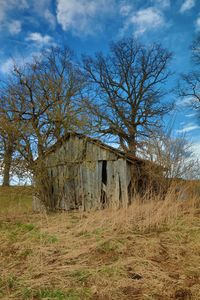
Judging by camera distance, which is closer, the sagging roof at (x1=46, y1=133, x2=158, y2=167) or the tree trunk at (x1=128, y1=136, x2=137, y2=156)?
the sagging roof at (x1=46, y1=133, x2=158, y2=167)

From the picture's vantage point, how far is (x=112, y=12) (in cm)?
1300

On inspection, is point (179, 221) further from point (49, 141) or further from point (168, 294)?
point (49, 141)

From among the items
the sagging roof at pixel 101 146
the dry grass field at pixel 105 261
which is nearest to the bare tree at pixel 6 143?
the sagging roof at pixel 101 146

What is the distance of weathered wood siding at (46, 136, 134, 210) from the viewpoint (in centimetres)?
1039

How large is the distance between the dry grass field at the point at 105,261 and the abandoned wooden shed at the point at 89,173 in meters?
4.71

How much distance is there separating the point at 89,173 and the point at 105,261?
776 cm

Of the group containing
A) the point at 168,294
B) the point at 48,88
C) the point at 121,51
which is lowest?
the point at 168,294

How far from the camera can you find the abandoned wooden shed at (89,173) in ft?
34.1

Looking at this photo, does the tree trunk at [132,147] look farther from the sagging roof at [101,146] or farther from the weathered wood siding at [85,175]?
the weathered wood siding at [85,175]

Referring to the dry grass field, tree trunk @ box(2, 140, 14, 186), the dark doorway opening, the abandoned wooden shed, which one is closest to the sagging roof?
the abandoned wooden shed

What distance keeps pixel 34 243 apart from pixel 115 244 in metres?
1.51

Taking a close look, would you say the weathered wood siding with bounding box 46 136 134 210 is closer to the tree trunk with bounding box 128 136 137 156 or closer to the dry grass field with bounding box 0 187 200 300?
the tree trunk with bounding box 128 136 137 156

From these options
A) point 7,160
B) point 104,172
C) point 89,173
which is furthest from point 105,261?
point 104,172

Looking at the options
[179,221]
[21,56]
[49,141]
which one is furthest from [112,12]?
[179,221]
